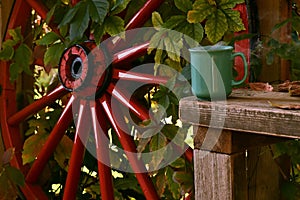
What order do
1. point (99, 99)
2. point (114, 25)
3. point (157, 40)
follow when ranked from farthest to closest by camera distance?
point (99, 99), point (114, 25), point (157, 40)

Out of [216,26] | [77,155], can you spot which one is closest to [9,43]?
[77,155]

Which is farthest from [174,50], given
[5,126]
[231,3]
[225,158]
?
[5,126]

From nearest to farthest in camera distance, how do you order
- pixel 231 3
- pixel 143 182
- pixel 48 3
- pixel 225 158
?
1. pixel 225 158
2. pixel 231 3
3. pixel 143 182
4. pixel 48 3

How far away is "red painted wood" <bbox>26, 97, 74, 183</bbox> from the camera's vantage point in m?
1.99

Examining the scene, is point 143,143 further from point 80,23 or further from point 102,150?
point 80,23

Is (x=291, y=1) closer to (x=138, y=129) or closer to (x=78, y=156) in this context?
(x=138, y=129)

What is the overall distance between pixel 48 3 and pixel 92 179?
566mm

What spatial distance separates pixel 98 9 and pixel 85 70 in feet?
0.59

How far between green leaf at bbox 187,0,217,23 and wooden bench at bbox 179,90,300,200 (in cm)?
31

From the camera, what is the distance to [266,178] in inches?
62.9

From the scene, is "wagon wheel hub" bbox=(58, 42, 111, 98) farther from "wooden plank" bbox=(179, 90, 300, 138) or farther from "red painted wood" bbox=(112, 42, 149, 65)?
"wooden plank" bbox=(179, 90, 300, 138)

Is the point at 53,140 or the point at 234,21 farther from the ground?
the point at 234,21

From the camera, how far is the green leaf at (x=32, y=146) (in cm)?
208

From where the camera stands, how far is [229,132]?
3.90 ft
